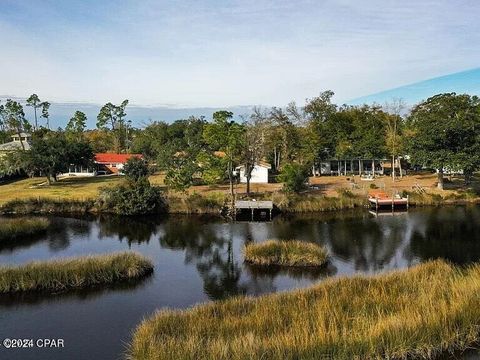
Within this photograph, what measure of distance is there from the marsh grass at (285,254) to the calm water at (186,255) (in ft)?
2.74

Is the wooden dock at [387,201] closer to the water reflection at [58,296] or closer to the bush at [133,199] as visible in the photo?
the bush at [133,199]

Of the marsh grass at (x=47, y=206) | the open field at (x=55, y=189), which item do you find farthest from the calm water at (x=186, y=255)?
the open field at (x=55, y=189)

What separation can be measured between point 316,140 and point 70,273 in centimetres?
4987

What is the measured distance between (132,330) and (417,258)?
783 inches

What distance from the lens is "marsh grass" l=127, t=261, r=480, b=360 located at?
14.8 m

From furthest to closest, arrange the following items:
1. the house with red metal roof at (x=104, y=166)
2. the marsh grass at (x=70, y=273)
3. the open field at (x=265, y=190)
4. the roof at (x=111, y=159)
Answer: the roof at (x=111, y=159) < the house with red metal roof at (x=104, y=166) < the open field at (x=265, y=190) < the marsh grass at (x=70, y=273)

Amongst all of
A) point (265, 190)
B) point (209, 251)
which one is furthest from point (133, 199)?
point (265, 190)

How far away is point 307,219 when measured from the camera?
4547 cm

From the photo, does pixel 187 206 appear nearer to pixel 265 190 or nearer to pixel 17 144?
pixel 265 190

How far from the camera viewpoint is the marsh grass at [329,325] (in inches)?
583

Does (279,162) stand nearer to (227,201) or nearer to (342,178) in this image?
(342,178)

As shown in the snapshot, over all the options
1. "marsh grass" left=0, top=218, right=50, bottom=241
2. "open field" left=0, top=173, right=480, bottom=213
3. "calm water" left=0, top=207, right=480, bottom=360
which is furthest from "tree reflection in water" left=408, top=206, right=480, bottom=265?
"marsh grass" left=0, top=218, right=50, bottom=241

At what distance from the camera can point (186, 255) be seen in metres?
33.4

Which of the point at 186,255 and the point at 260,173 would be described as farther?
the point at 260,173
